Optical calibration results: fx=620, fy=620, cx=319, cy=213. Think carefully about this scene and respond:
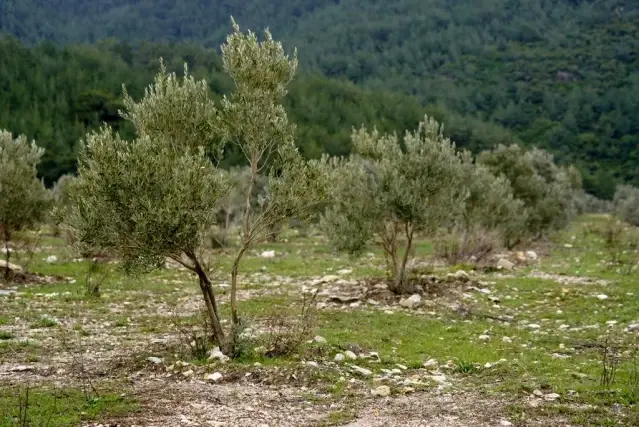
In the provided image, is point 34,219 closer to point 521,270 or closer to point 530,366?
point 530,366

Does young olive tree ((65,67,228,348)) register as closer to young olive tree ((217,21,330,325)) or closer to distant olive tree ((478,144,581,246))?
young olive tree ((217,21,330,325))

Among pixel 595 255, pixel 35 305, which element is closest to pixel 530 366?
pixel 35 305

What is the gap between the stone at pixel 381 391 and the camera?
1230 centimetres

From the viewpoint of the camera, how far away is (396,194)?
2344cm

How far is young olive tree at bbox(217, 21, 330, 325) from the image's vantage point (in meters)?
15.5

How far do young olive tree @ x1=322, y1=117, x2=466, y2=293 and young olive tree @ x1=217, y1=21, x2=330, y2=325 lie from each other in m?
7.81

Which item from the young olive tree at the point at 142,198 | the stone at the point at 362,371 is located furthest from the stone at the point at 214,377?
the stone at the point at 362,371

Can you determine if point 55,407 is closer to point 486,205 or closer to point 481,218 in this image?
point 481,218

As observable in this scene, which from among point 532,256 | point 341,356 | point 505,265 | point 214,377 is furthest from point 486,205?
point 214,377

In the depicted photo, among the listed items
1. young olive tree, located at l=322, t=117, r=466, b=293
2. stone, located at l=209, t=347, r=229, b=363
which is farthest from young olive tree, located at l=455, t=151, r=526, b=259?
stone, located at l=209, t=347, r=229, b=363

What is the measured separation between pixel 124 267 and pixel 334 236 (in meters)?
12.0

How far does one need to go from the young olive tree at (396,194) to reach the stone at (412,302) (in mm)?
1468

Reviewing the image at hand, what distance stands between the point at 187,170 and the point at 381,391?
19.8ft

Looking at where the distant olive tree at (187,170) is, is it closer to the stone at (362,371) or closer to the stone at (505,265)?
the stone at (362,371)
